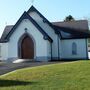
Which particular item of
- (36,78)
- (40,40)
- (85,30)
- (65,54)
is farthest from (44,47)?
(36,78)

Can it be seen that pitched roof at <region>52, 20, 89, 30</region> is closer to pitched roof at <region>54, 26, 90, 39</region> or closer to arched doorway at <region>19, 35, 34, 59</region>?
pitched roof at <region>54, 26, 90, 39</region>

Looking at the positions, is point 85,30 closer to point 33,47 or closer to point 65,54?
point 65,54

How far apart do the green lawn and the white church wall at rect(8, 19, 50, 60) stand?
15.1m

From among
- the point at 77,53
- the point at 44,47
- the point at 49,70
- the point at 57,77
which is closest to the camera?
the point at 57,77

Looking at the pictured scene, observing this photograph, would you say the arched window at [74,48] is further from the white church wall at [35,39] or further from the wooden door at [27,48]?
the wooden door at [27,48]

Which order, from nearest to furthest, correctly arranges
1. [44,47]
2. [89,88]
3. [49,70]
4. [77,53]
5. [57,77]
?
[89,88] < [57,77] < [49,70] < [44,47] < [77,53]

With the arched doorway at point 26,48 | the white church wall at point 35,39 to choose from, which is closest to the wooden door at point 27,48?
the arched doorway at point 26,48

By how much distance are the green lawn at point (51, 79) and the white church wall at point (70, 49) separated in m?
17.2

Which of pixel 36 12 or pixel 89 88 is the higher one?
pixel 36 12

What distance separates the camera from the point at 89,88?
1461cm

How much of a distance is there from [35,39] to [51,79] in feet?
63.9

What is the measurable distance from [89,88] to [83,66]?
24.7ft

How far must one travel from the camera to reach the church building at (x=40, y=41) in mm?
37281

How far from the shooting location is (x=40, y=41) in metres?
37.2
